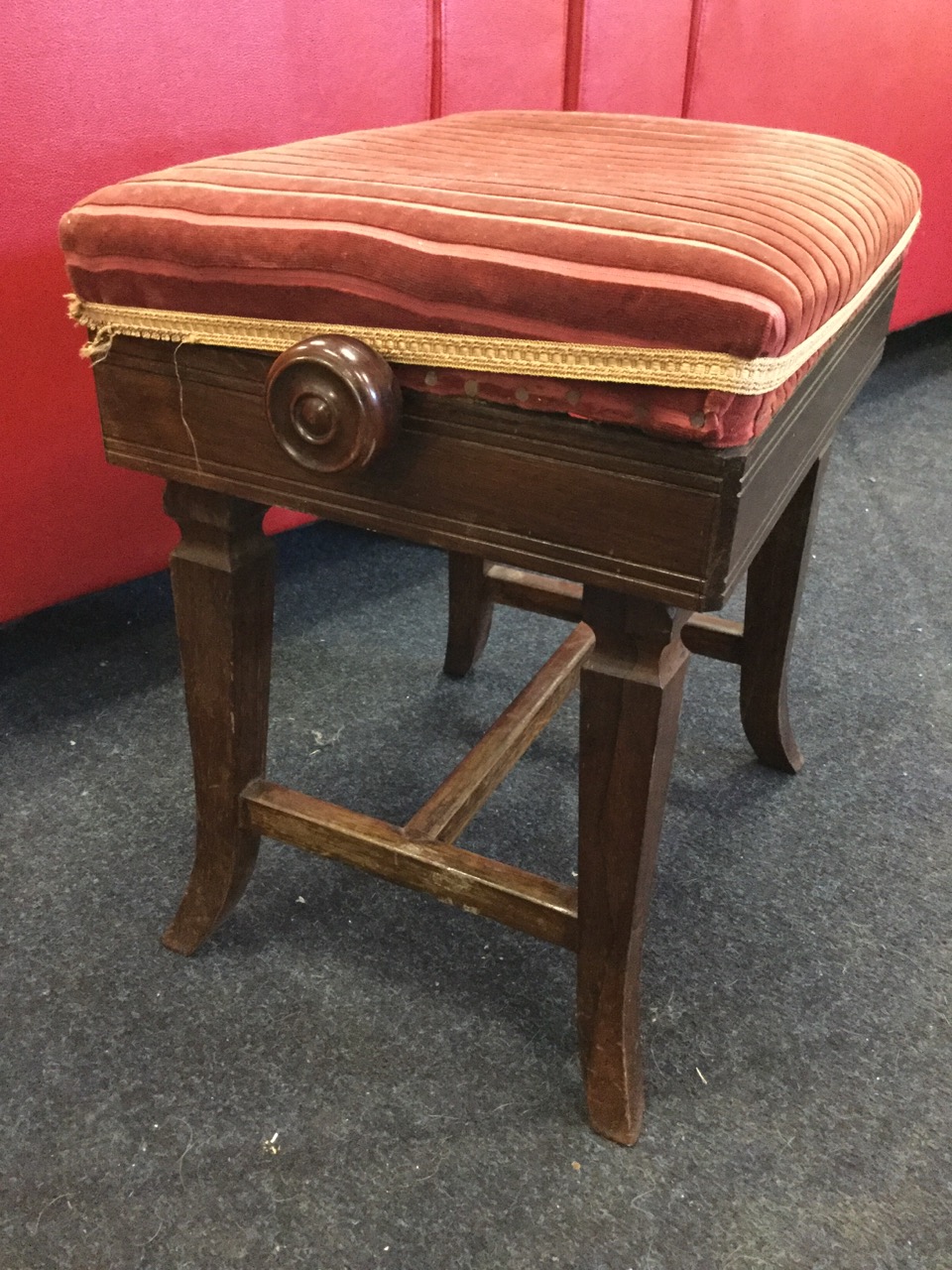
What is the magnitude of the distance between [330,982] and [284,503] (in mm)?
381

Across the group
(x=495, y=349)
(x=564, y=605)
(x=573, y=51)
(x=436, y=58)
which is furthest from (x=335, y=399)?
(x=573, y=51)

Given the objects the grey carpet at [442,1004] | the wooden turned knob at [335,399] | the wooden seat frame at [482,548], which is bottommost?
the grey carpet at [442,1004]

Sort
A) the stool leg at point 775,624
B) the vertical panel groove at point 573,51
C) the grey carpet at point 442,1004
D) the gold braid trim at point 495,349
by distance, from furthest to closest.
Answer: the vertical panel groove at point 573,51 → the stool leg at point 775,624 → the grey carpet at point 442,1004 → the gold braid trim at point 495,349

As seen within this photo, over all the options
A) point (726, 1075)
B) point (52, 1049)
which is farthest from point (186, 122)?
point (726, 1075)

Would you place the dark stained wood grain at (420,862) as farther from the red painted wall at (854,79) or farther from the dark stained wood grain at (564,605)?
the red painted wall at (854,79)

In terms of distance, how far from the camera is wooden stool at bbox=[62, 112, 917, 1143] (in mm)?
457

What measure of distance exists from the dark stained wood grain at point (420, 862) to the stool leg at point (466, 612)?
1.18 ft

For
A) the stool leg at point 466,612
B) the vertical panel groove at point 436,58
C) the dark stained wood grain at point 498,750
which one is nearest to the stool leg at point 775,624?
the dark stained wood grain at point 498,750

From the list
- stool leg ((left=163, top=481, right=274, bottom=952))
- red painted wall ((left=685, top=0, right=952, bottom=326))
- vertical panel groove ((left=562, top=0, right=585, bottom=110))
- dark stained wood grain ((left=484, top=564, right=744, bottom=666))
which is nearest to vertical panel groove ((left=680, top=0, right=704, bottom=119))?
red painted wall ((left=685, top=0, right=952, bottom=326))

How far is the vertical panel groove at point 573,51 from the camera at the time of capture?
3.63ft

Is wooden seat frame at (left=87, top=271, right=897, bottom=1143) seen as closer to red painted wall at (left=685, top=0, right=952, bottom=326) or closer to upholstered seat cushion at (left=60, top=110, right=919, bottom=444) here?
upholstered seat cushion at (left=60, top=110, right=919, bottom=444)

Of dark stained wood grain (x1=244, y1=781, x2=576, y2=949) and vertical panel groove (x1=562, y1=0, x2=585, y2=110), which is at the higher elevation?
vertical panel groove (x1=562, y1=0, x2=585, y2=110)

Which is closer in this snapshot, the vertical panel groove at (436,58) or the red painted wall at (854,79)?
the vertical panel groove at (436,58)

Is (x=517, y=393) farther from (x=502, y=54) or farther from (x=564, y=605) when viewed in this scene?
(x=502, y=54)
